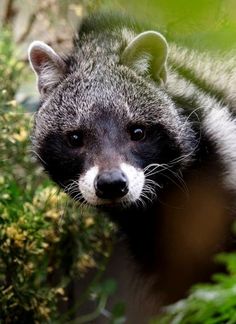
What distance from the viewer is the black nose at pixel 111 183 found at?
335 centimetres

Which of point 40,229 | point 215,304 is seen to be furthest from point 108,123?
point 215,304

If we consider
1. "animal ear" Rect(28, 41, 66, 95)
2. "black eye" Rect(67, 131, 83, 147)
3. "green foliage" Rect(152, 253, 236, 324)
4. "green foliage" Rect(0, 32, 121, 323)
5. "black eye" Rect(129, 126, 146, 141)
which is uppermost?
"animal ear" Rect(28, 41, 66, 95)

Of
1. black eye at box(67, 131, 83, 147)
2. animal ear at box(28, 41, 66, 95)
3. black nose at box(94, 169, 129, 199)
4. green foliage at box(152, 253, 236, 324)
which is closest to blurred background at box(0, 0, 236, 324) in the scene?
animal ear at box(28, 41, 66, 95)

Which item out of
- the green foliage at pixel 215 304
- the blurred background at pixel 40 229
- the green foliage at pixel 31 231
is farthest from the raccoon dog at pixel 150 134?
the green foliage at pixel 215 304

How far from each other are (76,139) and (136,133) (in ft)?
0.86

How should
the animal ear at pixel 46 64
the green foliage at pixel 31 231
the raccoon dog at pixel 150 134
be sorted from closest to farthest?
the raccoon dog at pixel 150 134 → the animal ear at pixel 46 64 → the green foliage at pixel 31 231

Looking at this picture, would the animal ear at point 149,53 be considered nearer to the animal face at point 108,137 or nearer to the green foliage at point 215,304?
the animal face at point 108,137

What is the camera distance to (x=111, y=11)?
403cm

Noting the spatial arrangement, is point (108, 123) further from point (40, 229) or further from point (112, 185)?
point (40, 229)

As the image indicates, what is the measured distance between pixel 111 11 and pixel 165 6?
264 centimetres

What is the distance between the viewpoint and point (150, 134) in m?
3.75

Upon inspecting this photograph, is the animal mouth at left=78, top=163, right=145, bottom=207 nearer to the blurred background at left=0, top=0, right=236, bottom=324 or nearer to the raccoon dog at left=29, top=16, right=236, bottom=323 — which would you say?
the raccoon dog at left=29, top=16, right=236, bottom=323

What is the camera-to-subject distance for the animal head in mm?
3539

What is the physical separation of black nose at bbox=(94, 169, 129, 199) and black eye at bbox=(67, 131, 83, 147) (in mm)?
313
